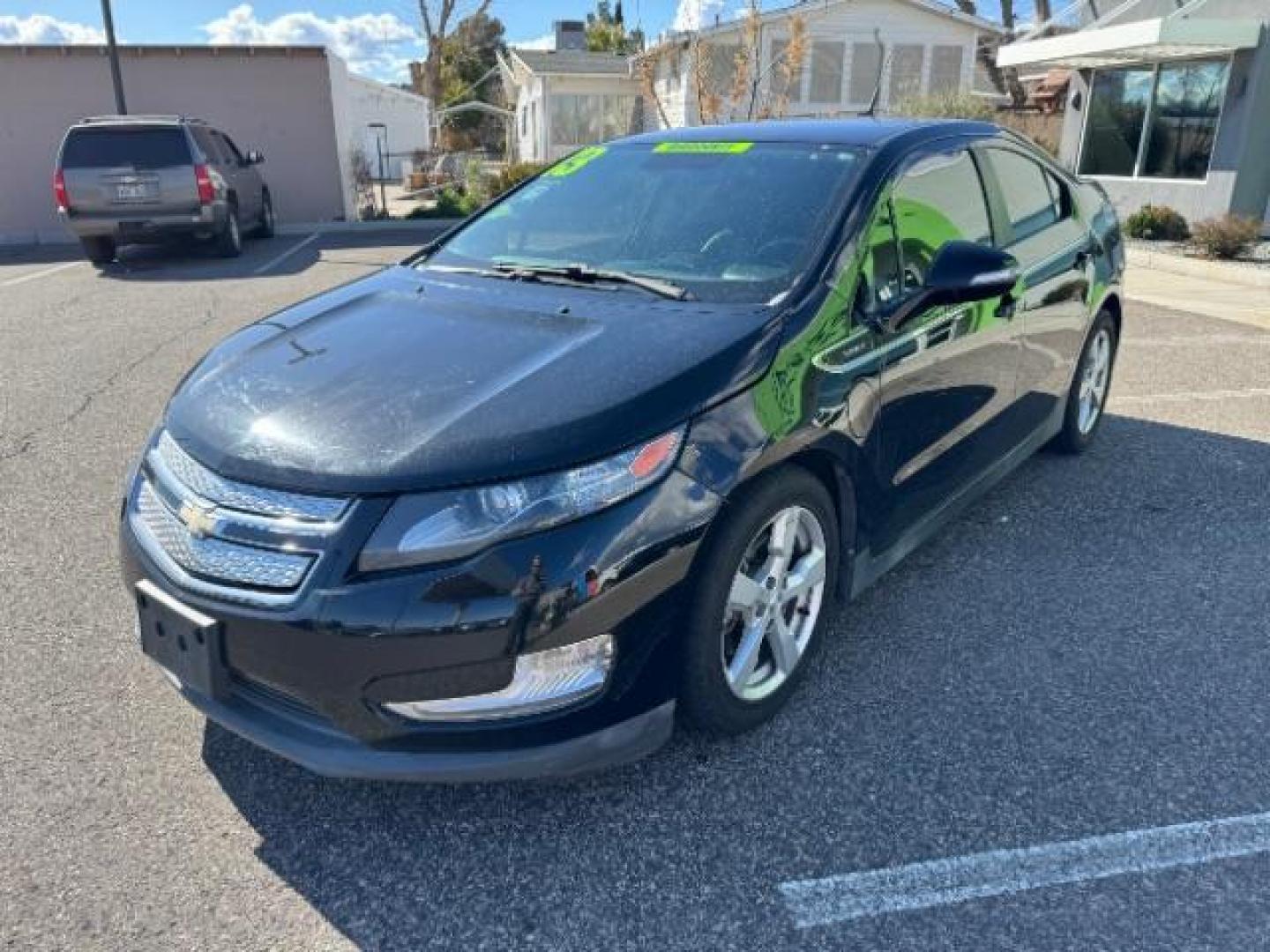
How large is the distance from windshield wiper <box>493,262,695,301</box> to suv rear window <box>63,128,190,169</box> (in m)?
10.3

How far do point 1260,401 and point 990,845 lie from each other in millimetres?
5009

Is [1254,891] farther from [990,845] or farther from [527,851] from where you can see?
[527,851]

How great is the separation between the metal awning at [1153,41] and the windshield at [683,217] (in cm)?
1133

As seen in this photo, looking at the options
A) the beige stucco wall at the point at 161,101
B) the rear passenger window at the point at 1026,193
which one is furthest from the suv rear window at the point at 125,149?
the rear passenger window at the point at 1026,193

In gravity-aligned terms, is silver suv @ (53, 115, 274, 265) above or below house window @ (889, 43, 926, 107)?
below

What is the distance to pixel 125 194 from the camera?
11633 millimetres

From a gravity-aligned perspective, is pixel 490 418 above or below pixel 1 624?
above

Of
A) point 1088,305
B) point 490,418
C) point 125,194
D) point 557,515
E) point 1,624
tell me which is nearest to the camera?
point 557,515

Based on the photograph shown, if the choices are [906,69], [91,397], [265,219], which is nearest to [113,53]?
[265,219]

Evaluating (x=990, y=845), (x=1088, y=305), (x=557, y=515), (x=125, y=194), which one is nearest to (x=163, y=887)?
(x=557, y=515)

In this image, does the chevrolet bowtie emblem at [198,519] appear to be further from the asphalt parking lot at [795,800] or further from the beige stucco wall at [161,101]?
the beige stucco wall at [161,101]

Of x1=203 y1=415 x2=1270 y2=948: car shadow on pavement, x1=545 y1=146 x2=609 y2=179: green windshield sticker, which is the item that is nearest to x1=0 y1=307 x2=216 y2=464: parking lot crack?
x1=545 y1=146 x2=609 y2=179: green windshield sticker

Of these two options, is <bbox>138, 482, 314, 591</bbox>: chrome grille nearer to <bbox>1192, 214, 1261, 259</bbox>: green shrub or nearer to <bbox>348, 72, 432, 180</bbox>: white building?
<bbox>1192, 214, 1261, 259</bbox>: green shrub

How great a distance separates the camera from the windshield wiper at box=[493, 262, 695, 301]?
2.90 metres
